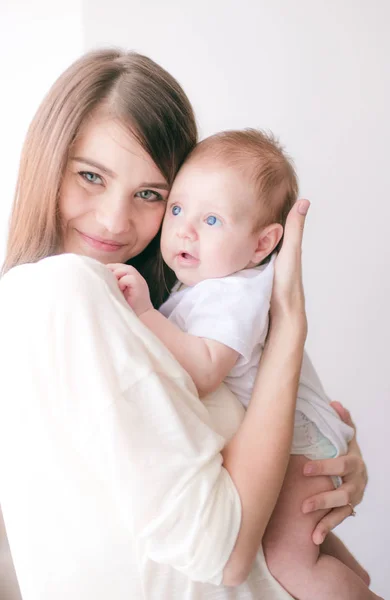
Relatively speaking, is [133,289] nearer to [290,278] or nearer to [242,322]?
[242,322]

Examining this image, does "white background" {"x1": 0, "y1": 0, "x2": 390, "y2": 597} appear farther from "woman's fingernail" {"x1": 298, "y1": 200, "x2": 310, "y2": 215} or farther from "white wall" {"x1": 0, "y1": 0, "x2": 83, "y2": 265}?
"woman's fingernail" {"x1": 298, "y1": 200, "x2": 310, "y2": 215}

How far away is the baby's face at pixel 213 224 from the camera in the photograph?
53.4 inches

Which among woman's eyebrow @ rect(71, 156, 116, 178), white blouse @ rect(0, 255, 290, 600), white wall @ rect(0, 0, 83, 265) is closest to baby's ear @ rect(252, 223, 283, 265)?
woman's eyebrow @ rect(71, 156, 116, 178)

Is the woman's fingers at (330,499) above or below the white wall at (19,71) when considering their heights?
below

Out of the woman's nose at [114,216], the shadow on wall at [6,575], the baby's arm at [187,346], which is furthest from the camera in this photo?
the shadow on wall at [6,575]

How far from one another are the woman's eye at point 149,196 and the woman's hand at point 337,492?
597mm

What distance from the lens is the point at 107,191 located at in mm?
1425

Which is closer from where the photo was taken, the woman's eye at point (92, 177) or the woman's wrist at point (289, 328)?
the woman's wrist at point (289, 328)

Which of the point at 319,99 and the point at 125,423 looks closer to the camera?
the point at 125,423

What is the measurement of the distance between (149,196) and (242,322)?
0.38 metres

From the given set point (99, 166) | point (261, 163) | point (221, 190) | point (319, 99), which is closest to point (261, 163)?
point (261, 163)

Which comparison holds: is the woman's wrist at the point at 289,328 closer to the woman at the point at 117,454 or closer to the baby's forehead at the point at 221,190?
the woman at the point at 117,454

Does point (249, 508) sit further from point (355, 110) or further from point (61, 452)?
point (355, 110)

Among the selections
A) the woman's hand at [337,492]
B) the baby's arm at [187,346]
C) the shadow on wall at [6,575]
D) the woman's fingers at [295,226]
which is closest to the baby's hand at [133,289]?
the baby's arm at [187,346]
